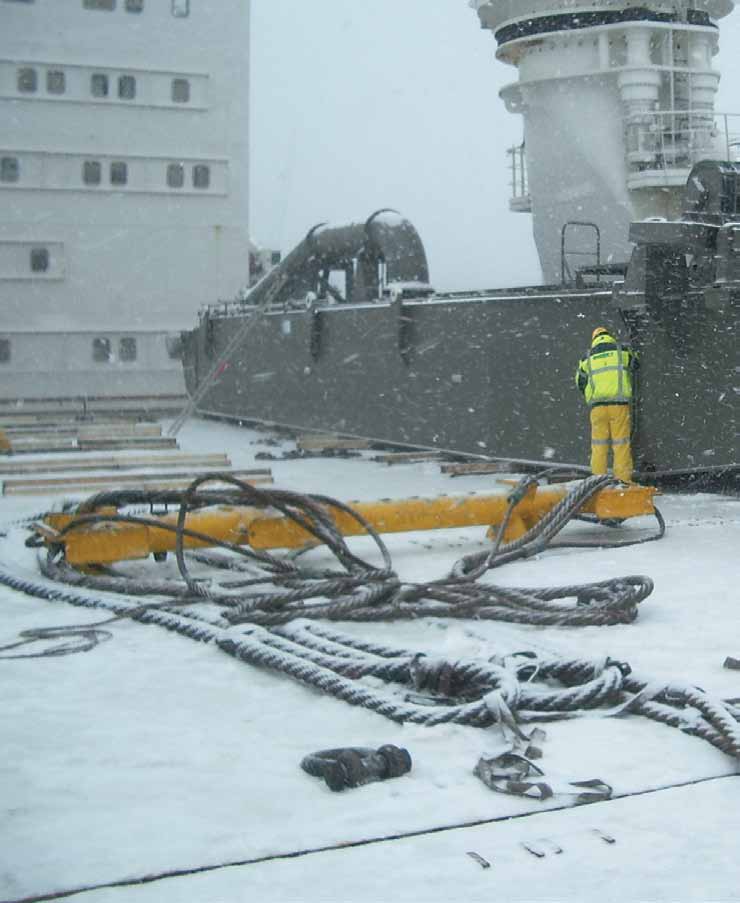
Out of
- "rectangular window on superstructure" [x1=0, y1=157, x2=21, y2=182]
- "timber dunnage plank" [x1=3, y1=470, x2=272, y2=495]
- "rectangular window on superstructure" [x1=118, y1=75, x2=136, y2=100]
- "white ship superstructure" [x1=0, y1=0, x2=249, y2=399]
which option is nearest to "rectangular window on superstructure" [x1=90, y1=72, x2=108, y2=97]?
"white ship superstructure" [x1=0, y1=0, x2=249, y2=399]

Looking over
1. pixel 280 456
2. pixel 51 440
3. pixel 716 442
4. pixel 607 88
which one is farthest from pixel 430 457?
pixel 607 88

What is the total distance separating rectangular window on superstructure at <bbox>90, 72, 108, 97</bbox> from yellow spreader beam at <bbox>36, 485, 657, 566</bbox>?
21214mm

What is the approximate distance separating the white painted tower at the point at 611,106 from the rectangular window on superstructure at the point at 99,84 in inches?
393

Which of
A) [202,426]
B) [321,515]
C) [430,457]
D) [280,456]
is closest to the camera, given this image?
[321,515]

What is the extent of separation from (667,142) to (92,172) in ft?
42.9

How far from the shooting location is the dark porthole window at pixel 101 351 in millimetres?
27172

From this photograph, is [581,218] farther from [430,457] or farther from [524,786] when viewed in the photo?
[524,786]

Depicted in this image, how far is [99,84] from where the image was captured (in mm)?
27047

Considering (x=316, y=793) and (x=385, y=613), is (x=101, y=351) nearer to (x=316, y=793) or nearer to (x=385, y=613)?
(x=385, y=613)

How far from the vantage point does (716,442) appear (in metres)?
10.0

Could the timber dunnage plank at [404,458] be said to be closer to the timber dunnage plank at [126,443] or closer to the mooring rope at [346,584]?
the timber dunnage plank at [126,443]

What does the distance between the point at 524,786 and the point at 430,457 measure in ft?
34.8

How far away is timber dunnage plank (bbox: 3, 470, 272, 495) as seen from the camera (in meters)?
11.6

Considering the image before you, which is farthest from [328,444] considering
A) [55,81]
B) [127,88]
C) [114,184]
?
[55,81]
